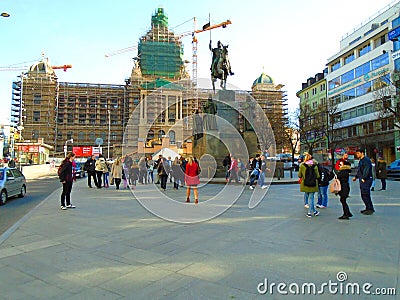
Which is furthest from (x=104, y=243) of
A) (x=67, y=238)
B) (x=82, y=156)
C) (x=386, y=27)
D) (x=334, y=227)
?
(x=82, y=156)

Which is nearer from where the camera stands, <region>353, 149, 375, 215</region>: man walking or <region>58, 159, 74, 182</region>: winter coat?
<region>353, 149, 375, 215</region>: man walking

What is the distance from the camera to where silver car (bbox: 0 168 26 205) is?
38.9ft

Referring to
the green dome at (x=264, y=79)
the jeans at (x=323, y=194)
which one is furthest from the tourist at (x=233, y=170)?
the green dome at (x=264, y=79)

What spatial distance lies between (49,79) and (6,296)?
83825 millimetres

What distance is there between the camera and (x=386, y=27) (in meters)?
39.9

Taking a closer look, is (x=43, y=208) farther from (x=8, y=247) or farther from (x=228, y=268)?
(x=228, y=268)

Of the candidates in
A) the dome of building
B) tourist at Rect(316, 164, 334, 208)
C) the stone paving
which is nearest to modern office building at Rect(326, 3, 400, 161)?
tourist at Rect(316, 164, 334, 208)

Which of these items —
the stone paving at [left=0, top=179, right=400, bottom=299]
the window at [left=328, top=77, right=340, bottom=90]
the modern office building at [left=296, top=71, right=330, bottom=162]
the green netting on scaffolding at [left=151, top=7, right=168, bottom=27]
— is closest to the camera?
the stone paving at [left=0, top=179, right=400, bottom=299]

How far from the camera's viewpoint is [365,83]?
143 ft

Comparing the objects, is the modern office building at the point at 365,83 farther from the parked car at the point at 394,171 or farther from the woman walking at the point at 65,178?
the woman walking at the point at 65,178

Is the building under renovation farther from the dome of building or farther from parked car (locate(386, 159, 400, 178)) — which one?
parked car (locate(386, 159, 400, 178))

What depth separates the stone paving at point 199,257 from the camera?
12.2ft

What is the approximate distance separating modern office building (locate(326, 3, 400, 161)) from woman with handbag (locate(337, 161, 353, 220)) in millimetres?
30184

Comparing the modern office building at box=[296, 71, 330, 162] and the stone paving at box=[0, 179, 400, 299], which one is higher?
the modern office building at box=[296, 71, 330, 162]
